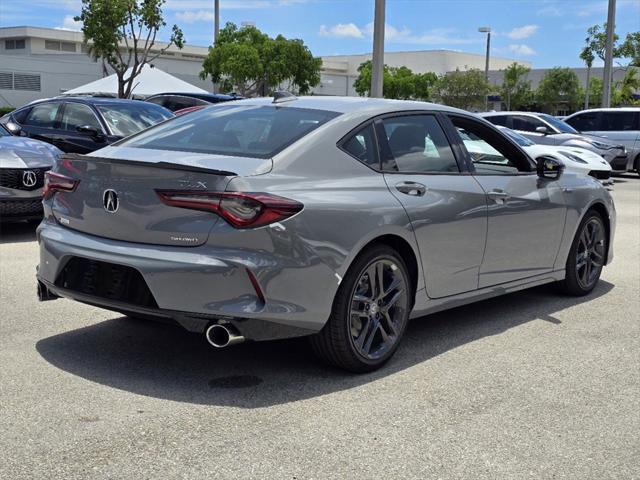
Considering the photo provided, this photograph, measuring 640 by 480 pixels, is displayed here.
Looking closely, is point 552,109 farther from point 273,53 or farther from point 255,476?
point 255,476

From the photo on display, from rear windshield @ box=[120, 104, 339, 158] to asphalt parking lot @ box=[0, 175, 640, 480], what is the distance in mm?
1200

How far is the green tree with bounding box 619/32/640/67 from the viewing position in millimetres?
52469

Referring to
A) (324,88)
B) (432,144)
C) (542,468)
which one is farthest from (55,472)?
(324,88)

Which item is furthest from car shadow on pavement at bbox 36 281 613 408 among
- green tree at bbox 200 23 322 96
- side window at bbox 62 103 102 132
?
green tree at bbox 200 23 322 96

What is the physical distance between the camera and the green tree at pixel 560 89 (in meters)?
72.8

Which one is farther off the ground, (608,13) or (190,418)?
(608,13)

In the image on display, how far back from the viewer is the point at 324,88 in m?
85.0

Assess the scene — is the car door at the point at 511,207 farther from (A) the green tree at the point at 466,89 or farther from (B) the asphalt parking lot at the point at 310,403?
(A) the green tree at the point at 466,89

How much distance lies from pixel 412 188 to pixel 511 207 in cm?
110

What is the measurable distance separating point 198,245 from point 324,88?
82165 millimetres

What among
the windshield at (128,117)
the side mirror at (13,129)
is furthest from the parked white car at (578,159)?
the side mirror at (13,129)

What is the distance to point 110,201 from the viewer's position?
14.7 ft

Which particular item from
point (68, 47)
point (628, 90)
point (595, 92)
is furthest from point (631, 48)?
point (68, 47)

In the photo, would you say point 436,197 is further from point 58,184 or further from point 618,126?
point 618,126
